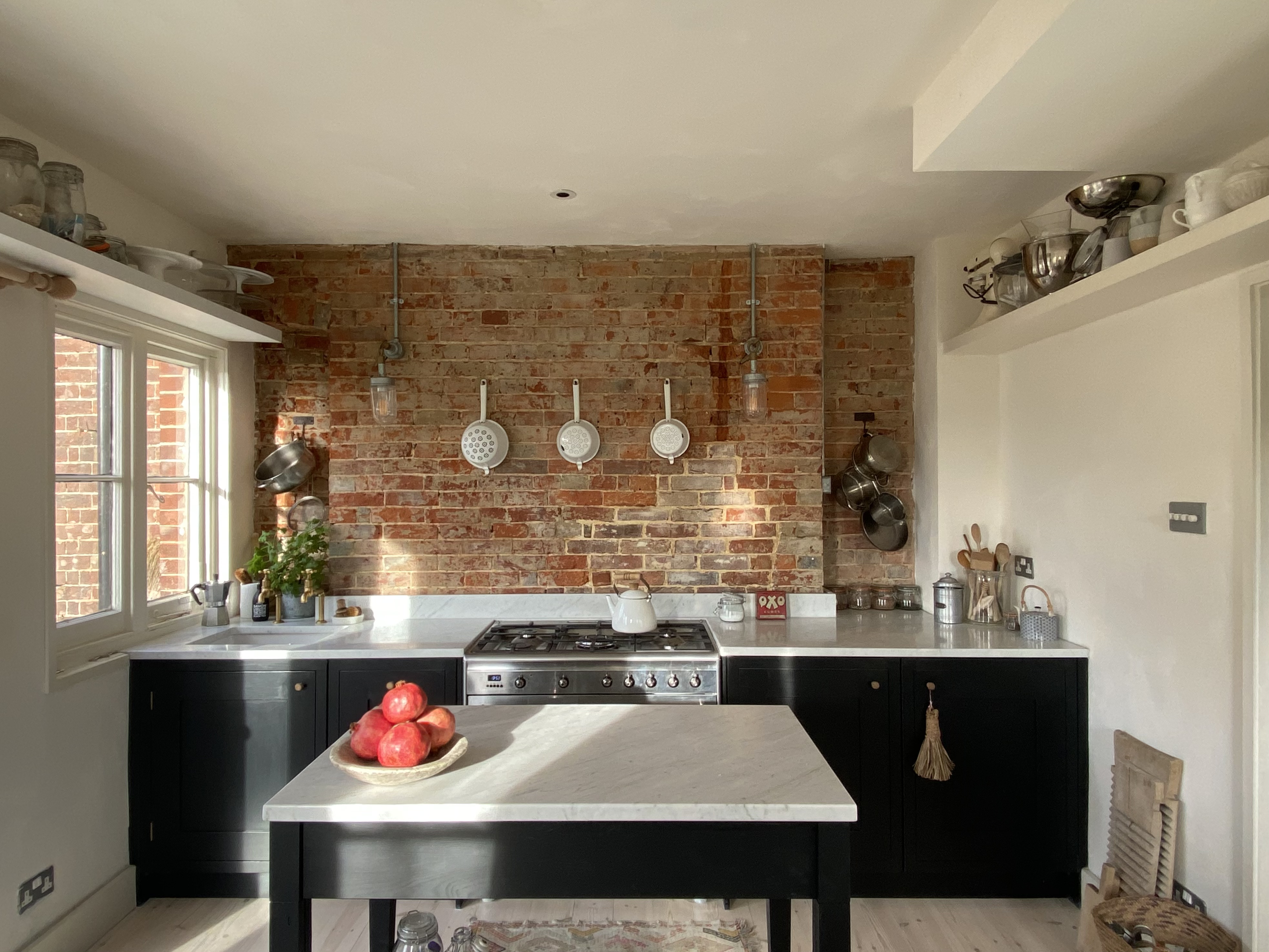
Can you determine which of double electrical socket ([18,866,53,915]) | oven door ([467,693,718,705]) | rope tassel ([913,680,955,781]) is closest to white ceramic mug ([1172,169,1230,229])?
rope tassel ([913,680,955,781])

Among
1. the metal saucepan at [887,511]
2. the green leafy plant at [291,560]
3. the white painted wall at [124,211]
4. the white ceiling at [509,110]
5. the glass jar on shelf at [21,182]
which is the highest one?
the white ceiling at [509,110]

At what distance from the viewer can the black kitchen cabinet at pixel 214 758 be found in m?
2.92

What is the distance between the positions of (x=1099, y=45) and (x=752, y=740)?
1748 mm

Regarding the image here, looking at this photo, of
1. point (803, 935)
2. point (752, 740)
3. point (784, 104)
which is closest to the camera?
point (752, 740)

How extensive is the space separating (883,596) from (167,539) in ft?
10.9

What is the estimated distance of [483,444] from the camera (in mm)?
3529

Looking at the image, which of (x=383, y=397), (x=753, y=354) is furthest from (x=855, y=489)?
(x=383, y=397)

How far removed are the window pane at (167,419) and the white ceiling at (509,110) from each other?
69 centimetres

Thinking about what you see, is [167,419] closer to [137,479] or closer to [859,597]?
[137,479]

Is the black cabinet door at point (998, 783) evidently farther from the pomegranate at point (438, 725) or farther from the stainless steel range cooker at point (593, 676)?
the pomegranate at point (438, 725)

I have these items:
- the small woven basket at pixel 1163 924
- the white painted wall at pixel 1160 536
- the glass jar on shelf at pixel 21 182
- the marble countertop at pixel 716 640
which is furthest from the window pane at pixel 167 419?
the small woven basket at pixel 1163 924

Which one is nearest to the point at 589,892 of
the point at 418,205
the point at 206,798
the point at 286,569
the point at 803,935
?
the point at 803,935

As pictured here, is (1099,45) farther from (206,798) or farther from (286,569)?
(206,798)

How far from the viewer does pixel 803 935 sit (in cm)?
269
